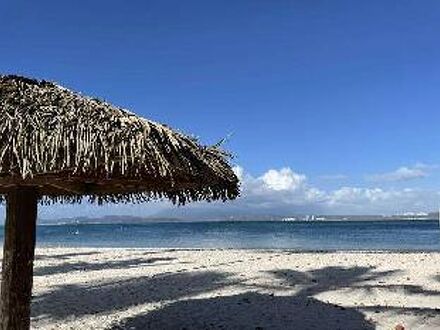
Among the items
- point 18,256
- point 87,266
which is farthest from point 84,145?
point 87,266

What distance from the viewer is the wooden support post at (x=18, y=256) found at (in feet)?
19.6

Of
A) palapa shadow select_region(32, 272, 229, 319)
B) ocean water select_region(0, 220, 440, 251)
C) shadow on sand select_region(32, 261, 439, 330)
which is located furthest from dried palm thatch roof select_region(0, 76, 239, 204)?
ocean water select_region(0, 220, 440, 251)

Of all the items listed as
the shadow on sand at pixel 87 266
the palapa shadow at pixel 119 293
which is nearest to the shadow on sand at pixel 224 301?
the palapa shadow at pixel 119 293

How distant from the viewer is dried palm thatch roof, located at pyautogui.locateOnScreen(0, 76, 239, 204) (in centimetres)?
491

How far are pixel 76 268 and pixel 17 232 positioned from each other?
40.9ft

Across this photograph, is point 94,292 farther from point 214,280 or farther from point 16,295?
point 16,295

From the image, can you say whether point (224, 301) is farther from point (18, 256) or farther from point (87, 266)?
point (87, 266)

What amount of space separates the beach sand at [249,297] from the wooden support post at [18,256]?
2547mm

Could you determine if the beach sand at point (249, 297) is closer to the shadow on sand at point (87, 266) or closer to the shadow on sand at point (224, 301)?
the shadow on sand at point (224, 301)

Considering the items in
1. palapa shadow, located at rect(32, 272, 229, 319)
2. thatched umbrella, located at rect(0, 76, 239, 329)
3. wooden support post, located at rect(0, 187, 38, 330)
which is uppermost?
thatched umbrella, located at rect(0, 76, 239, 329)

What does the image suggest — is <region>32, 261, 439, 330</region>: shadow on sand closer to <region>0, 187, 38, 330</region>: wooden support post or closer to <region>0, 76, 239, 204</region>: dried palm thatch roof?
<region>0, 187, 38, 330</region>: wooden support post

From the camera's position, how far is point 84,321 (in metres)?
8.99

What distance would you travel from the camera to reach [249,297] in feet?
34.0

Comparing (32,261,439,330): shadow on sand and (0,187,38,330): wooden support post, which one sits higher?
(0,187,38,330): wooden support post
